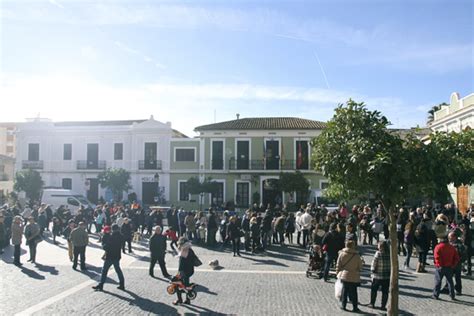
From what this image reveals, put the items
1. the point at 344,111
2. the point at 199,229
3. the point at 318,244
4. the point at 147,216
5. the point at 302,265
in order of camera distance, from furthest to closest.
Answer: the point at 147,216 → the point at 199,229 → the point at 302,265 → the point at 318,244 → the point at 344,111

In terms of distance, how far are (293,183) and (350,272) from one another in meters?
22.6

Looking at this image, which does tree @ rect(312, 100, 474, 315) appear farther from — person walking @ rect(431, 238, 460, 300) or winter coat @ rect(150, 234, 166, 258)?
winter coat @ rect(150, 234, 166, 258)

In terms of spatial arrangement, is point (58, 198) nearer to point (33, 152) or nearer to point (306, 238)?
point (33, 152)

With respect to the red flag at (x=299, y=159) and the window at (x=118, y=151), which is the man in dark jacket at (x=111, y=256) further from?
the window at (x=118, y=151)

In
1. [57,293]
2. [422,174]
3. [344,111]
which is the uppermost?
[344,111]

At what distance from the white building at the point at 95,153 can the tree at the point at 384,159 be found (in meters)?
28.9

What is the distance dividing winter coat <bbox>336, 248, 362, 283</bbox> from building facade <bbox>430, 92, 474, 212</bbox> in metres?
Result: 17.5

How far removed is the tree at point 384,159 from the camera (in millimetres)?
6750

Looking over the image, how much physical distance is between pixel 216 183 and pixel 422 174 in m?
27.5

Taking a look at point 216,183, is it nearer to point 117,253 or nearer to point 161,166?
point 161,166

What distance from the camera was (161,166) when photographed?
3616 cm

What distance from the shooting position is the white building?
3628cm

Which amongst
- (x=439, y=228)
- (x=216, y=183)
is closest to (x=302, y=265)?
(x=439, y=228)

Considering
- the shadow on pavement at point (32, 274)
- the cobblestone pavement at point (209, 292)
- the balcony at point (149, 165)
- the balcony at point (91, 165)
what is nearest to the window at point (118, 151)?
the balcony at point (91, 165)
